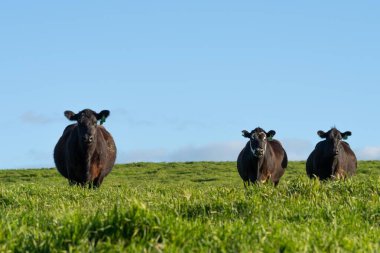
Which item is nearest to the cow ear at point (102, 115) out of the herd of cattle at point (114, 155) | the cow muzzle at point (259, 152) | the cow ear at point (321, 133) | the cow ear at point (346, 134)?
the herd of cattle at point (114, 155)

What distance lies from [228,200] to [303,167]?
29288 mm

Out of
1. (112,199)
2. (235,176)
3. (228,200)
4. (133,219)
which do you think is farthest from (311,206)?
(235,176)

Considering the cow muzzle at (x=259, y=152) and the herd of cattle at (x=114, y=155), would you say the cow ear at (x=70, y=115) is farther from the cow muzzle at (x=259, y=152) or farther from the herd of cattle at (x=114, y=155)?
the cow muzzle at (x=259, y=152)

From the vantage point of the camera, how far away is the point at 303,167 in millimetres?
38969

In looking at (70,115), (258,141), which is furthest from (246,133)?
(70,115)

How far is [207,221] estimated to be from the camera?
27.5 ft

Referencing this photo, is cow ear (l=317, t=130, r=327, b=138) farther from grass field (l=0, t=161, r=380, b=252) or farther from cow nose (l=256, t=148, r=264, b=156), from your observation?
grass field (l=0, t=161, r=380, b=252)

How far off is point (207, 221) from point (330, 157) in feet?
57.6

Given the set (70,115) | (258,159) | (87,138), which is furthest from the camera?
(258,159)

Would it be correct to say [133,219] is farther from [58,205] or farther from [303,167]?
[303,167]

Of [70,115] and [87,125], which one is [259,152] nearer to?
[87,125]

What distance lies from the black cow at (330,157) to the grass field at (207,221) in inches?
484

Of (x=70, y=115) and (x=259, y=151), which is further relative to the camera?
(x=259, y=151)

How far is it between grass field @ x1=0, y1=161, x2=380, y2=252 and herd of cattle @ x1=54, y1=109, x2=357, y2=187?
16.6ft
